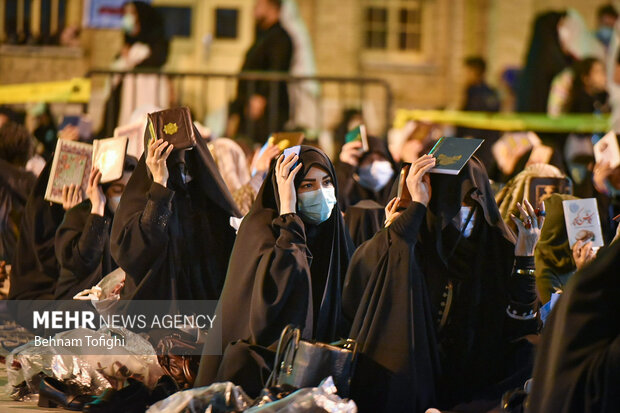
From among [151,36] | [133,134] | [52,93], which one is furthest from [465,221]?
[151,36]

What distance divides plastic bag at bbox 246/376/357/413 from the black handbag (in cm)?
13

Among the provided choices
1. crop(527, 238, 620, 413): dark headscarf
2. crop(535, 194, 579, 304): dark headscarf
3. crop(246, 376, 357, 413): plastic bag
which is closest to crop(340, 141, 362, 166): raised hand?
crop(535, 194, 579, 304): dark headscarf

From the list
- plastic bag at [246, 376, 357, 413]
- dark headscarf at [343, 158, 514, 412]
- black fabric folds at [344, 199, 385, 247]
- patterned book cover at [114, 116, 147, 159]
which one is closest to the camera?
plastic bag at [246, 376, 357, 413]

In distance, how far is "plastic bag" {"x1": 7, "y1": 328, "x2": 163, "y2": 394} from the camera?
635cm

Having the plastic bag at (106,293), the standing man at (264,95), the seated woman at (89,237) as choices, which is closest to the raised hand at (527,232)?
the plastic bag at (106,293)

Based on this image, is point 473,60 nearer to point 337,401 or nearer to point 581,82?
point 581,82

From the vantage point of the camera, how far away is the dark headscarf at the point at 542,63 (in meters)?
15.2

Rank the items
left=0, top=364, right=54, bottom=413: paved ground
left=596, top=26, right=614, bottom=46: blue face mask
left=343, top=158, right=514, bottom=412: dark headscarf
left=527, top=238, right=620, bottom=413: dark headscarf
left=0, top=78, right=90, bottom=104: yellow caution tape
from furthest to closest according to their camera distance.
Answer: left=596, top=26, right=614, bottom=46: blue face mask → left=0, top=78, right=90, bottom=104: yellow caution tape → left=0, top=364, right=54, bottom=413: paved ground → left=343, top=158, right=514, bottom=412: dark headscarf → left=527, top=238, right=620, bottom=413: dark headscarf

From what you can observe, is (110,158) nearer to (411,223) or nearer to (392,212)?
(392,212)

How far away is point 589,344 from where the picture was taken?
3822mm

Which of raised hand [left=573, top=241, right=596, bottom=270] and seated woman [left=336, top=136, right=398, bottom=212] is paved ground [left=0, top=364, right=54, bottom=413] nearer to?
raised hand [left=573, top=241, right=596, bottom=270]

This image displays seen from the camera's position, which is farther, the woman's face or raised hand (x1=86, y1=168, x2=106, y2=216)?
raised hand (x1=86, y1=168, x2=106, y2=216)

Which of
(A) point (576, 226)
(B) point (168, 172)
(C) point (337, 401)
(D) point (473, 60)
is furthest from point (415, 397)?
(D) point (473, 60)

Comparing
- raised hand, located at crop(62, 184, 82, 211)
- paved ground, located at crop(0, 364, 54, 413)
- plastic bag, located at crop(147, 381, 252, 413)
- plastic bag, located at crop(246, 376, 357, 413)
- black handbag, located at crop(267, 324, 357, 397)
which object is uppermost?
raised hand, located at crop(62, 184, 82, 211)
